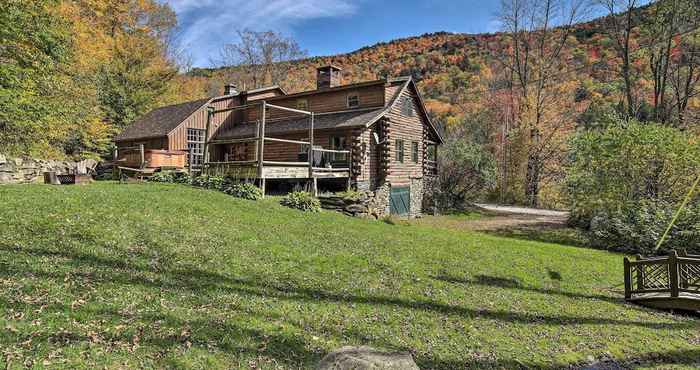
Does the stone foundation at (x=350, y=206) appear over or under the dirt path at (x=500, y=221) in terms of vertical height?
over

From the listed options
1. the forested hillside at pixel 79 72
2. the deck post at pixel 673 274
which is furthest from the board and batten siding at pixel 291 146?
the deck post at pixel 673 274

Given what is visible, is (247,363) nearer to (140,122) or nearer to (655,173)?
(655,173)

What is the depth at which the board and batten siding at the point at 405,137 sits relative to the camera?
67.8 feet

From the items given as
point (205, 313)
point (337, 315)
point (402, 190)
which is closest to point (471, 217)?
point (402, 190)

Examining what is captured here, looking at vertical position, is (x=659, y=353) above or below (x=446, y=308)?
below

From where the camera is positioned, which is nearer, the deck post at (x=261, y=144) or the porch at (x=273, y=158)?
the deck post at (x=261, y=144)

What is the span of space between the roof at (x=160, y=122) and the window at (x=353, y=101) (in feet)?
36.0

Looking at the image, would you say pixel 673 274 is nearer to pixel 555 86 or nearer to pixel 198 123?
pixel 198 123

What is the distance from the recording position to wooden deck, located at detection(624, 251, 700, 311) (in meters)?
8.00

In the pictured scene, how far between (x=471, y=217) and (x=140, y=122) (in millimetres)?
25950

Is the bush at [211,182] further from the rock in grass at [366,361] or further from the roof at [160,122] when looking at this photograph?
the rock in grass at [366,361]

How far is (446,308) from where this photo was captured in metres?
6.46

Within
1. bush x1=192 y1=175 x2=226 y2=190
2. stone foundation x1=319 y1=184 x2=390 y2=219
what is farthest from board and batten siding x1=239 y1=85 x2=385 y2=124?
bush x1=192 y1=175 x2=226 y2=190

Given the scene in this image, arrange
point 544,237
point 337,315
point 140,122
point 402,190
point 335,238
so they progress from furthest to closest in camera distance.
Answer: point 140,122 → point 402,190 → point 544,237 → point 335,238 → point 337,315
